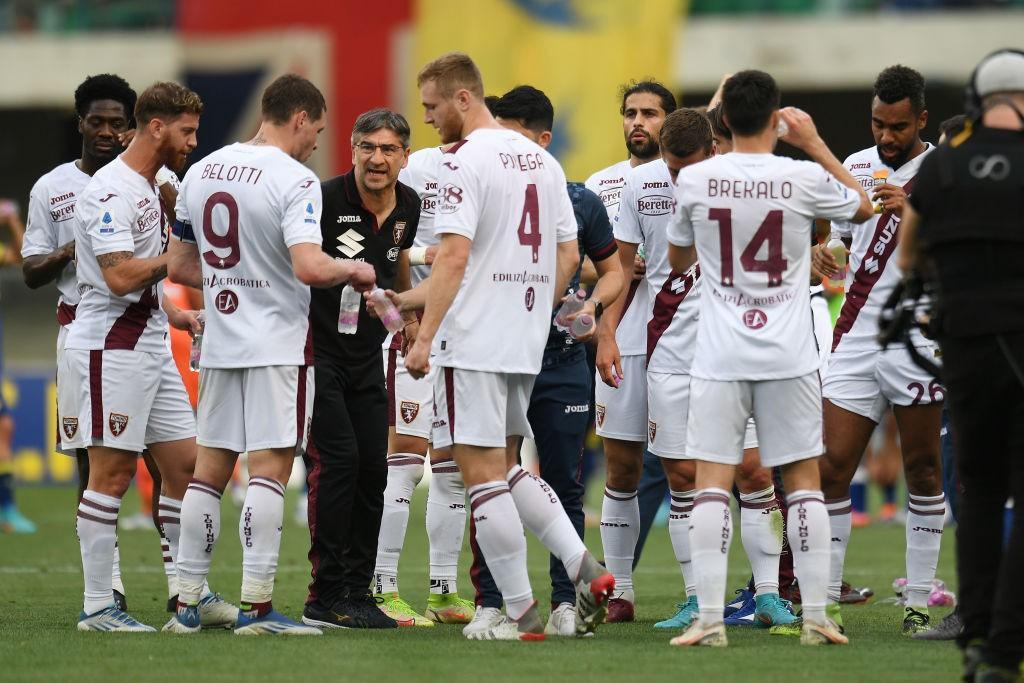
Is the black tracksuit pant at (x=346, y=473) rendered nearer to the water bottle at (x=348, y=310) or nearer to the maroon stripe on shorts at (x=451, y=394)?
the water bottle at (x=348, y=310)

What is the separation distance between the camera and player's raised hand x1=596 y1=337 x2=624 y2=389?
7719 mm

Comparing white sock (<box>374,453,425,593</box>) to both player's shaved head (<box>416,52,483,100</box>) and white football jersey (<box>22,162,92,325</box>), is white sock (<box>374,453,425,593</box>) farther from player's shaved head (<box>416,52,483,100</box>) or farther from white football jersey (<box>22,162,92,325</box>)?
player's shaved head (<box>416,52,483,100</box>)

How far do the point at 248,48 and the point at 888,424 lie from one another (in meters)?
12.7

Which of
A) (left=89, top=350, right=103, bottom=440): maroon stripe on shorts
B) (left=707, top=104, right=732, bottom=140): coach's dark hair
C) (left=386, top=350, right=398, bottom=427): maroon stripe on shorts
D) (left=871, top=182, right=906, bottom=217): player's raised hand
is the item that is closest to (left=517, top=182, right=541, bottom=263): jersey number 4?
(left=707, top=104, right=732, bottom=140): coach's dark hair

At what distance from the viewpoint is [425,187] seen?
8.93m

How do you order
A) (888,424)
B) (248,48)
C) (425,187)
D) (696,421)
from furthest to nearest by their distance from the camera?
(248,48), (888,424), (425,187), (696,421)

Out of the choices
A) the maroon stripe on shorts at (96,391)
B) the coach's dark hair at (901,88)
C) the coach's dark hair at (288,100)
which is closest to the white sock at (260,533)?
the maroon stripe on shorts at (96,391)

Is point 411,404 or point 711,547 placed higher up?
point 411,404

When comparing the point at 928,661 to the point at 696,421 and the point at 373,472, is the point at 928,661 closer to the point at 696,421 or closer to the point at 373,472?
the point at 696,421

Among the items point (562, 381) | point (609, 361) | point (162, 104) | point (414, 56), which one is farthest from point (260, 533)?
point (414, 56)

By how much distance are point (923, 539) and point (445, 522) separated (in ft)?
8.19

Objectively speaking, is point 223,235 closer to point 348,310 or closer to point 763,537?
point 348,310

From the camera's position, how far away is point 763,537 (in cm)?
766

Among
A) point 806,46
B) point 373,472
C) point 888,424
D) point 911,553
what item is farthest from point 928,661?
point 806,46
